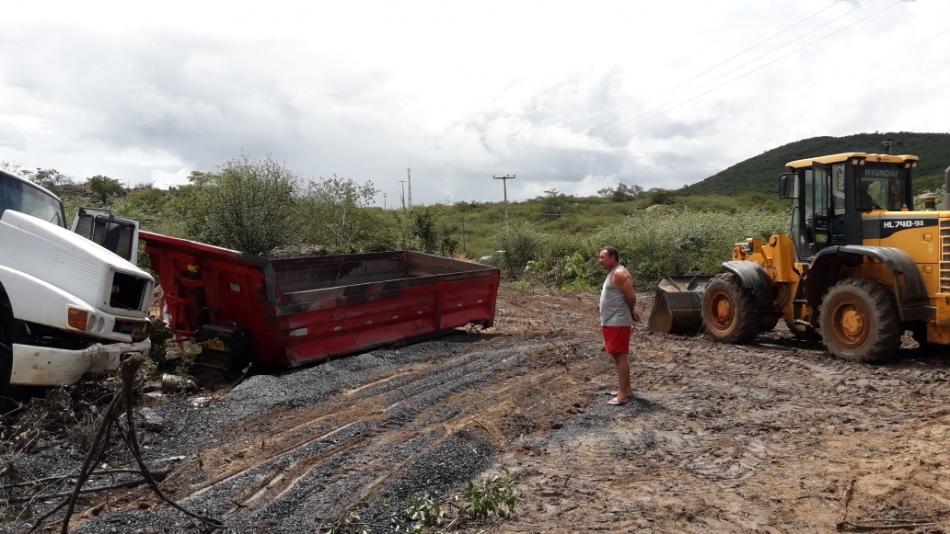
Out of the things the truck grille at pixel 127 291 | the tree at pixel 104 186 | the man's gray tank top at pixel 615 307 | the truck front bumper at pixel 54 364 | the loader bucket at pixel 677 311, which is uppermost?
the tree at pixel 104 186

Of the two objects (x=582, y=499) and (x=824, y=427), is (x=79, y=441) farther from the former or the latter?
(x=824, y=427)

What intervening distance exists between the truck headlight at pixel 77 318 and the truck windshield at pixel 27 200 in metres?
1.23

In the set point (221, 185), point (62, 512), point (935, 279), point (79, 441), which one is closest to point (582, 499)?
point (62, 512)

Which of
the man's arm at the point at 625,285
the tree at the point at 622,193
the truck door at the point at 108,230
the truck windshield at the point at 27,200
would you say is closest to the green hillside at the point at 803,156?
the tree at the point at 622,193

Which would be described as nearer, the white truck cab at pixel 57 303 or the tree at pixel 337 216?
the white truck cab at pixel 57 303

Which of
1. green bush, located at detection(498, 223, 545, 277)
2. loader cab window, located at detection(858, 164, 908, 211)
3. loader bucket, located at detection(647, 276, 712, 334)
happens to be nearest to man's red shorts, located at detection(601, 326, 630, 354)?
loader cab window, located at detection(858, 164, 908, 211)

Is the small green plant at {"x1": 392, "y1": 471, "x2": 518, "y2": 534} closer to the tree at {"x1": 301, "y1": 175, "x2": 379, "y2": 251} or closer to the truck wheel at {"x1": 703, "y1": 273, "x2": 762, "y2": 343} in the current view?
the truck wheel at {"x1": 703, "y1": 273, "x2": 762, "y2": 343}

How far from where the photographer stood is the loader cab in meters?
9.09

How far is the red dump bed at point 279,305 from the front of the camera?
26.5 feet

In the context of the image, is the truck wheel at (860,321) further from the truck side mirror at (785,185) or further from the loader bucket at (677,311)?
the loader bucket at (677,311)

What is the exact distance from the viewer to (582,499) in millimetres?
4566

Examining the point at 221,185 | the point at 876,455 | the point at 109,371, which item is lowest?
the point at 876,455

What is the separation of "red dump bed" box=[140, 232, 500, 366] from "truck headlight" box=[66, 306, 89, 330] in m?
A: 2.26

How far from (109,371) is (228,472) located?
6.69 feet
